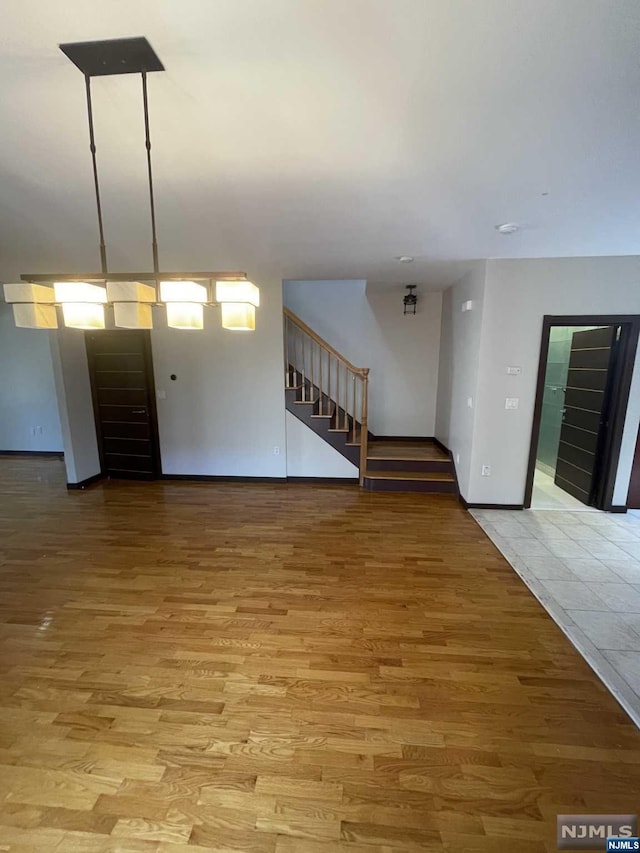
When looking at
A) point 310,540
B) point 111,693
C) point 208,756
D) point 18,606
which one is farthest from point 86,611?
point 310,540

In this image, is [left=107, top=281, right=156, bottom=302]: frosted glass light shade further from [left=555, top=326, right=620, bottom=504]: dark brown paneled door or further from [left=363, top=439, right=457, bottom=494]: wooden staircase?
[left=555, top=326, right=620, bottom=504]: dark brown paneled door

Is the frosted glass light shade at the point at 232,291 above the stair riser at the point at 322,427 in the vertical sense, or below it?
above

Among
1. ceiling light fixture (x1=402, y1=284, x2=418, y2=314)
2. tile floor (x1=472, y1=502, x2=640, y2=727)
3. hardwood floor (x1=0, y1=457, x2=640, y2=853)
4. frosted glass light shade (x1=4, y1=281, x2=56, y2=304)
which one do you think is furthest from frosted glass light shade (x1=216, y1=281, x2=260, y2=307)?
ceiling light fixture (x1=402, y1=284, x2=418, y2=314)

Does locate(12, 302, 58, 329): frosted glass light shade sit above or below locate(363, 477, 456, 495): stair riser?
above

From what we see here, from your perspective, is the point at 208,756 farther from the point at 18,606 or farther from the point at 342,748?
the point at 18,606

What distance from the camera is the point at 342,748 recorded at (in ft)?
5.01

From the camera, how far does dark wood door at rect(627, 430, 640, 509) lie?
3826 millimetres

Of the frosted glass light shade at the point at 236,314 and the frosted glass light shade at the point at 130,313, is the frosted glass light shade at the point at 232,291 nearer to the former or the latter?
the frosted glass light shade at the point at 236,314

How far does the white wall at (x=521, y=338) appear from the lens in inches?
139

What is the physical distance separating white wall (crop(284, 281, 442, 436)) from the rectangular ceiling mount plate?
4.39 meters

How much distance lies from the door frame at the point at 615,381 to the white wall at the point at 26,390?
7.09 meters

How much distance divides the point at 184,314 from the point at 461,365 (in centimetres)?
366

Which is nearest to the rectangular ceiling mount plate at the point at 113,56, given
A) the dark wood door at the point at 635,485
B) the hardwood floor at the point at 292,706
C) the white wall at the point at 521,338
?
the hardwood floor at the point at 292,706

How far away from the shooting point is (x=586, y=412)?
4.28 meters
